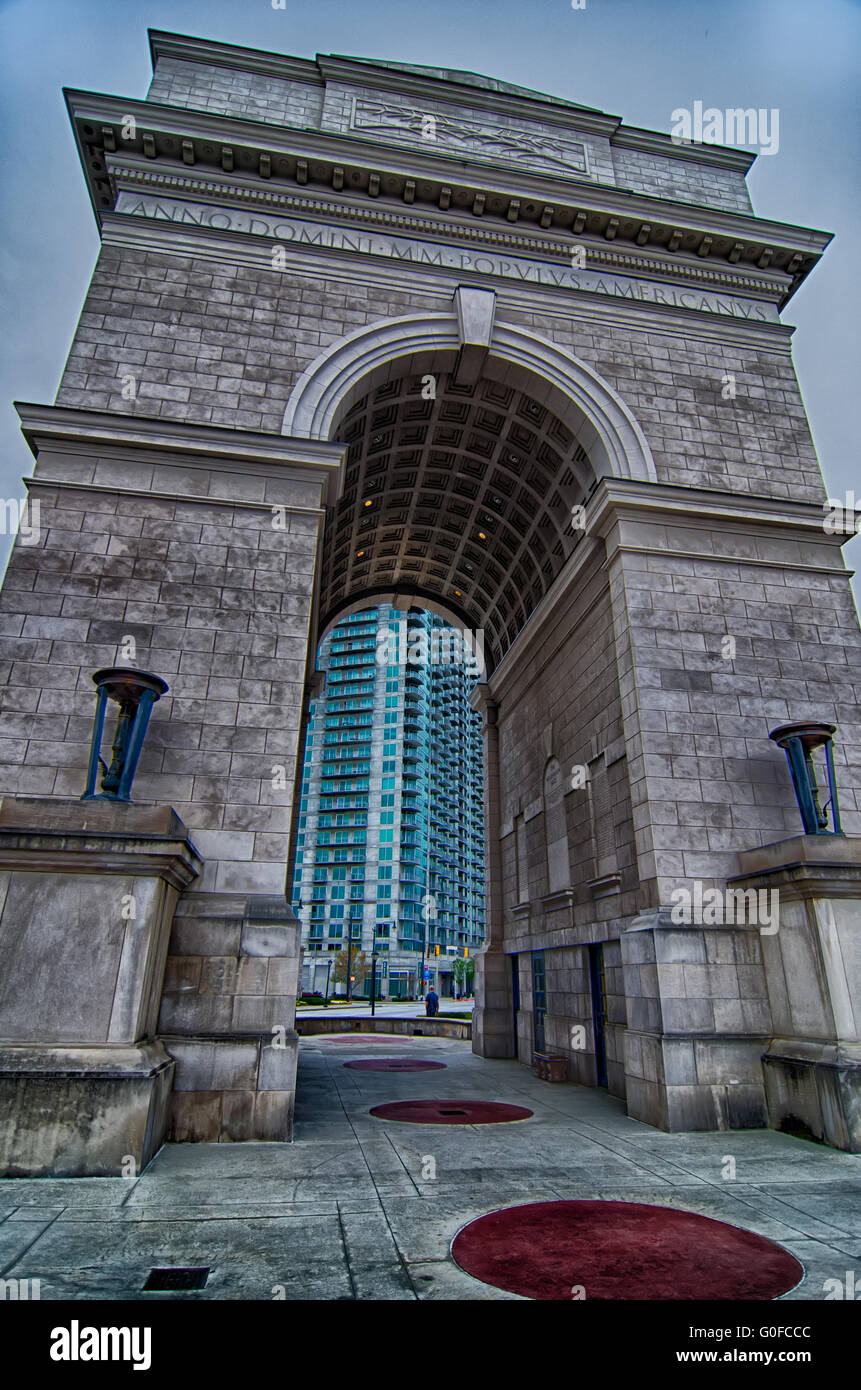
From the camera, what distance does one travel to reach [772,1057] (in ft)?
37.6

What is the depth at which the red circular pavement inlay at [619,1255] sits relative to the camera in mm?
5191

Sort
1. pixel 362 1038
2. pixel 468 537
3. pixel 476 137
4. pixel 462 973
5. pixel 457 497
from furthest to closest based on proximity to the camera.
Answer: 1. pixel 462 973
2. pixel 362 1038
3. pixel 468 537
4. pixel 457 497
5. pixel 476 137

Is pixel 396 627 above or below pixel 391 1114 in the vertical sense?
above

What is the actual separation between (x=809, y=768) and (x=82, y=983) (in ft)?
38.4

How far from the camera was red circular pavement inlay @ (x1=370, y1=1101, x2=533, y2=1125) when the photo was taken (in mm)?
11719

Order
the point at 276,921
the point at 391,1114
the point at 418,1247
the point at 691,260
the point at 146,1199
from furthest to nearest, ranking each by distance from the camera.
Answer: the point at 691,260, the point at 391,1114, the point at 276,921, the point at 146,1199, the point at 418,1247

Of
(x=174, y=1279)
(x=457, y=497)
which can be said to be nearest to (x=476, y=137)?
(x=457, y=497)

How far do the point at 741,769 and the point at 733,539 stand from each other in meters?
5.35

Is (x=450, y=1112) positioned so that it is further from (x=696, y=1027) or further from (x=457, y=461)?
(x=457, y=461)

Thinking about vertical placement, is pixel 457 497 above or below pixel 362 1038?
above

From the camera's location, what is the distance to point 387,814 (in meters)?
102

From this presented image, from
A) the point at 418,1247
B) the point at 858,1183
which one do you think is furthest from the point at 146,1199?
the point at 858,1183

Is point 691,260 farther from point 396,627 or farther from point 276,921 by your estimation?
point 396,627

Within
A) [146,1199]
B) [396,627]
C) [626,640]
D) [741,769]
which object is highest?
[396,627]
